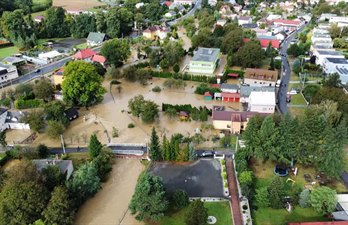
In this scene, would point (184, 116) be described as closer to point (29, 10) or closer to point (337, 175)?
point (337, 175)

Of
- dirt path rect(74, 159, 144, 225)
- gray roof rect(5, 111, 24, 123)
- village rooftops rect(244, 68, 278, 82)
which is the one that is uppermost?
village rooftops rect(244, 68, 278, 82)

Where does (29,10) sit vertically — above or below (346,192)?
above

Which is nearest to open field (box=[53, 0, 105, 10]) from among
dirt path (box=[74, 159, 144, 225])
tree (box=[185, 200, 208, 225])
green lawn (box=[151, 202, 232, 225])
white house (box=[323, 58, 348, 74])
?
white house (box=[323, 58, 348, 74])

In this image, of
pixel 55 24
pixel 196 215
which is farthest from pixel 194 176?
pixel 55 24

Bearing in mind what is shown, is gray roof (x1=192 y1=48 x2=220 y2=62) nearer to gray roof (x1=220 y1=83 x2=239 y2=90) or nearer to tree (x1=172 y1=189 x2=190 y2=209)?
gray roof (x1=220 y1=83 x2=239 y2=90)

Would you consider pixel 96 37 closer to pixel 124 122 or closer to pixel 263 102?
pixel 124 122

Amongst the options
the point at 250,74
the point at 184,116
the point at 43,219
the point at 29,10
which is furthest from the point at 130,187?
the point at 29,10
